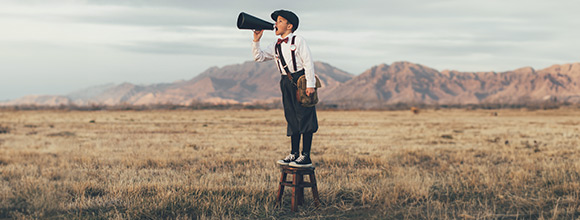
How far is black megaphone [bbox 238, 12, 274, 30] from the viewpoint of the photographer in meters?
6.22

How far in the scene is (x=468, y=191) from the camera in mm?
8633

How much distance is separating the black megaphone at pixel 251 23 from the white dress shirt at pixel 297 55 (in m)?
0.26

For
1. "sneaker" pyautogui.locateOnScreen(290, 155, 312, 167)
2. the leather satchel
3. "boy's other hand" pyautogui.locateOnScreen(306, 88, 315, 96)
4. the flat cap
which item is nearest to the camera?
"boy's other hand" pyautogui.locateOnScreen(306, 88, 315, 96)

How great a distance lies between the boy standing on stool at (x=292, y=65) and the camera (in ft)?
20.9

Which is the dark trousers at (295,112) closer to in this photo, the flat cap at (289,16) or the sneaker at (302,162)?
the sneaker at (302,162)

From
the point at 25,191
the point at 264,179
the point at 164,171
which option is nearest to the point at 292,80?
the point at 264,179

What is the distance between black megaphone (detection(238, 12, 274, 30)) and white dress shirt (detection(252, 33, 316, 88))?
0.86 feet

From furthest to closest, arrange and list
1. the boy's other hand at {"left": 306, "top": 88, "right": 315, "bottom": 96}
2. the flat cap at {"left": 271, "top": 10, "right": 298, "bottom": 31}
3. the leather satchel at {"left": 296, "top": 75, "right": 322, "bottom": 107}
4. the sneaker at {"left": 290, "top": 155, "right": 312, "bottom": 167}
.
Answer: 1. the sneaker at {"left": 290, "top": 155, "right": 312, "bottom": 167}
2. the flat cap at {"left": 271, "top": 10, "right": 298, "bottom": 31}
3. the leather satchel at {"left": 296, "top": 75, "right": 322, "bottom": 107}
4. the boy's other hand at {"left": 306, "top": 88, "right": 315, "bottom": 96}

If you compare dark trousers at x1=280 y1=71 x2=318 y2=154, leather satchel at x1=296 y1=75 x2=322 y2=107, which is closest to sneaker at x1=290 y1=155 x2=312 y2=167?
dark trousers at x1=280 y1=71 x2=318 y2=154

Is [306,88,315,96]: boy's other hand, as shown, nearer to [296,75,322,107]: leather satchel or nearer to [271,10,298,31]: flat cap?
[296,75,322,107]: leather satchel

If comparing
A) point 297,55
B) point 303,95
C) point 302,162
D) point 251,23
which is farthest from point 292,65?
point 302,162

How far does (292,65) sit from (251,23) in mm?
777

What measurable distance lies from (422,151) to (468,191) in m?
8.58

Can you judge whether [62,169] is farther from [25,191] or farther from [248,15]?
[248,15]
